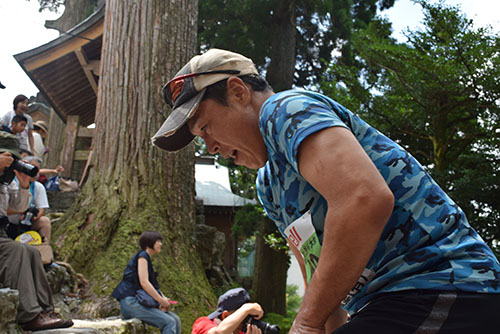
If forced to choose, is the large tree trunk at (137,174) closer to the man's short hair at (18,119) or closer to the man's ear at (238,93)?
the man's short hair at (18,119)

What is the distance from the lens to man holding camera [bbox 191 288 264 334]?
4.15m

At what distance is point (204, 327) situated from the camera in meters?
4.26

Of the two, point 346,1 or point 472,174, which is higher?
point 346,1

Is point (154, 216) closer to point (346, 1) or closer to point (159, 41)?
point (159, 41)

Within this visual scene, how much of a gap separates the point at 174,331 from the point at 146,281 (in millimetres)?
617

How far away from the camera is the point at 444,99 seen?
7.43 metres

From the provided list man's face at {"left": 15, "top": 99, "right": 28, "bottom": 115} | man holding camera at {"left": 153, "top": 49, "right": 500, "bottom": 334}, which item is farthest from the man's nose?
man's face at {"left": 15, "top": 99, "right": 28, "bottom": 115}

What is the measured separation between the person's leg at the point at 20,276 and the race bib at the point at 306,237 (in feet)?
10.9

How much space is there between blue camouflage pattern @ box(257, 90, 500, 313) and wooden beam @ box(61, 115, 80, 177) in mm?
11848

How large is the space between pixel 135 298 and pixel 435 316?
4463 mm

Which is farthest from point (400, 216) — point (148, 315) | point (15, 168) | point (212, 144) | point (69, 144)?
point (69, 144)

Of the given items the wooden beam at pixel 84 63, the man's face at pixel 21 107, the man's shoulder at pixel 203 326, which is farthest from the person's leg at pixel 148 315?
the wooden beam at pixel 84 63

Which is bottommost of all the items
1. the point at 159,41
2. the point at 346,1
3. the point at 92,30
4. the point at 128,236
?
the point at 128,236

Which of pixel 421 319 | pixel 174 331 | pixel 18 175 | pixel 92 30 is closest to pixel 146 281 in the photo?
pixel 174 331
